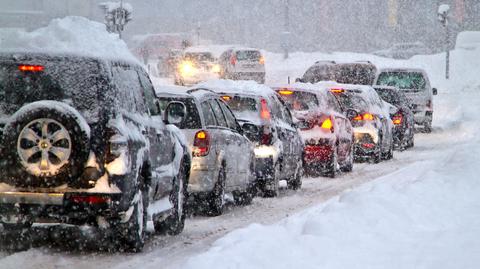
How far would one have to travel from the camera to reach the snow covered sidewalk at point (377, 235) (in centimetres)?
812

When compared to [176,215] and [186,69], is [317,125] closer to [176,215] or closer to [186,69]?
[176,215]

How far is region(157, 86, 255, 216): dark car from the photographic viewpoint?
12.9 m

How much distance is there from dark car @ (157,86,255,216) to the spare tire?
376 centimetres

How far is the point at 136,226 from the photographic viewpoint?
973 centimetres

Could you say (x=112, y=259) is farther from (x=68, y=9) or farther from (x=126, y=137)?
(x=68, y=9)

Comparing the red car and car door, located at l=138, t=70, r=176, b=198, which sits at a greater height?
car door, located at l=138, t=70, r=176, b=198

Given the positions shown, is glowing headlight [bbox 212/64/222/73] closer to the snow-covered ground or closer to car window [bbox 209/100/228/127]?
the snow-covered ground

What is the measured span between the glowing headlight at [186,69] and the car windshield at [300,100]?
23.3 metres

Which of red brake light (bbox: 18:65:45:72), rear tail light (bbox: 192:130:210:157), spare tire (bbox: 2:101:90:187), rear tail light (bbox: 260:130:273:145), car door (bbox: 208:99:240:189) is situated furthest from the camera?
rear tail light (bbox: 260:130:273:145)

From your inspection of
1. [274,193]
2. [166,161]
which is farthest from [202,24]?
[166,161]

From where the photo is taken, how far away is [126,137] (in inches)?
368

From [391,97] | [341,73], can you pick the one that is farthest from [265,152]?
[341,73]

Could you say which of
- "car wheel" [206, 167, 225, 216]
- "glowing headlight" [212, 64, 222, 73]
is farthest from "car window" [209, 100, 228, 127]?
"glowing headlight" [212, 64, 222, 73]

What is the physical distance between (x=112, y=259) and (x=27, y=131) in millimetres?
1415
